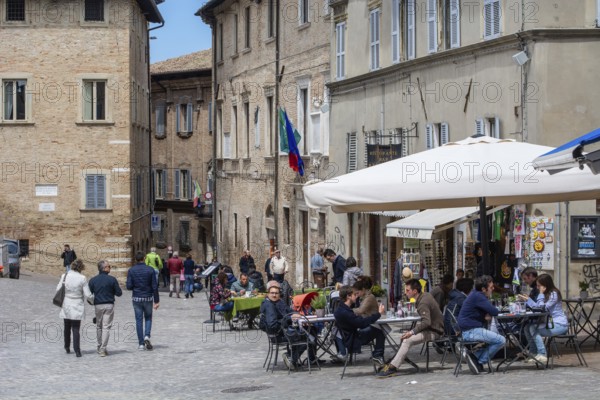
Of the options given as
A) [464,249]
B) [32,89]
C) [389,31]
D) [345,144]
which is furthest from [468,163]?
[32,89]

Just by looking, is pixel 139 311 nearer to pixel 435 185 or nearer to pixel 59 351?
pixel 59 351

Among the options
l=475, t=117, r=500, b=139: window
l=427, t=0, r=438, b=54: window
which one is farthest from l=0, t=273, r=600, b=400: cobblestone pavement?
l=427, t=0, r=438, b=54: window

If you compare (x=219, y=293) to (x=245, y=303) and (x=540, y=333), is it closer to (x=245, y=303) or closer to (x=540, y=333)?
(x=245, y=303)

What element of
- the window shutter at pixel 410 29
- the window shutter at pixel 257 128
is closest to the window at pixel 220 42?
the window shutter at pixel 257 128

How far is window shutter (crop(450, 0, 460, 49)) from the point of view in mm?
25922

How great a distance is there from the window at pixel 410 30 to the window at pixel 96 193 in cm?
2334

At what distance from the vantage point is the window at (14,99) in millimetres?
49656

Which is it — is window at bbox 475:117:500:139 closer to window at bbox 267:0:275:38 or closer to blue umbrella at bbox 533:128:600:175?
blue umbrella at bbox 533:128:600:175

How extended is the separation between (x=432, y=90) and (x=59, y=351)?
10.8 meters

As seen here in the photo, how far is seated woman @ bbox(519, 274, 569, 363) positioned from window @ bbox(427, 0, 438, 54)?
41.1 feet

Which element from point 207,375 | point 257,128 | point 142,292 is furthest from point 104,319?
point 257,128

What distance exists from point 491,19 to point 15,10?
1181 inches

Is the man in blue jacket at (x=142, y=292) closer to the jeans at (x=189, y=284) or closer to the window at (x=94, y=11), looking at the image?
the jeans at (x=189, y=284)

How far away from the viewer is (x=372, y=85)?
32219 mm
